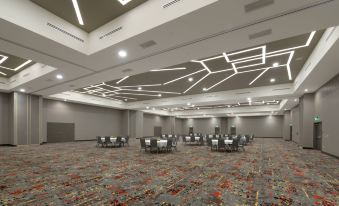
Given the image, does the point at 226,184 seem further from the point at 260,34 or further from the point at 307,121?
the point at 307,121

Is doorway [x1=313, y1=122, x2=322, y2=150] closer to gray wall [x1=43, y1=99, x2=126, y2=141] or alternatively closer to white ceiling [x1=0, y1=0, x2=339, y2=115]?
white ceiling [x1=0, y1=0, x2=339, y2=115]

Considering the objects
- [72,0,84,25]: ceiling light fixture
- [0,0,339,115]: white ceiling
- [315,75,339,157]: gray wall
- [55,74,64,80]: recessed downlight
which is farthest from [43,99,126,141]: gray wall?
[315,75,339,157]: gray wall

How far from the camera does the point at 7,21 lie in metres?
4.46

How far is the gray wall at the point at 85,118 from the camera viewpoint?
16884 mm

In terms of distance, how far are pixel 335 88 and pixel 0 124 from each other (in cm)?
1997

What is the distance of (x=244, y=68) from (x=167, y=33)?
18.9 ft

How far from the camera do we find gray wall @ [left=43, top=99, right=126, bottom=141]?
1688cm

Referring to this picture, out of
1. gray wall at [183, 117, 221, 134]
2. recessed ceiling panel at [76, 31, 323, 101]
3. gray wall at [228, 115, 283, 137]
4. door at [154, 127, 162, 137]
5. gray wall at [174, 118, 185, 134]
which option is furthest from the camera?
gray wall at [174, 118, 185, 134]

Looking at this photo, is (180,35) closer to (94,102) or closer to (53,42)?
(53,42)

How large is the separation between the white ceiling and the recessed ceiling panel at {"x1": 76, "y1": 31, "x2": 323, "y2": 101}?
0.67 meters

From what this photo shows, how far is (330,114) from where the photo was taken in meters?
8.87

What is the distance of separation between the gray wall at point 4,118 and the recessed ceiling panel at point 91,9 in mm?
12364

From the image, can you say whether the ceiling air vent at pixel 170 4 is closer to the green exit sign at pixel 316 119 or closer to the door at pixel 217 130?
the green exit sign at pixel 316 119

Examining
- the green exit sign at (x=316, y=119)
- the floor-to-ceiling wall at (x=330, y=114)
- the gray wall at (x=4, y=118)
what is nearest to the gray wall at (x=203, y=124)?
the green exit sign at (x=316, y=119)
